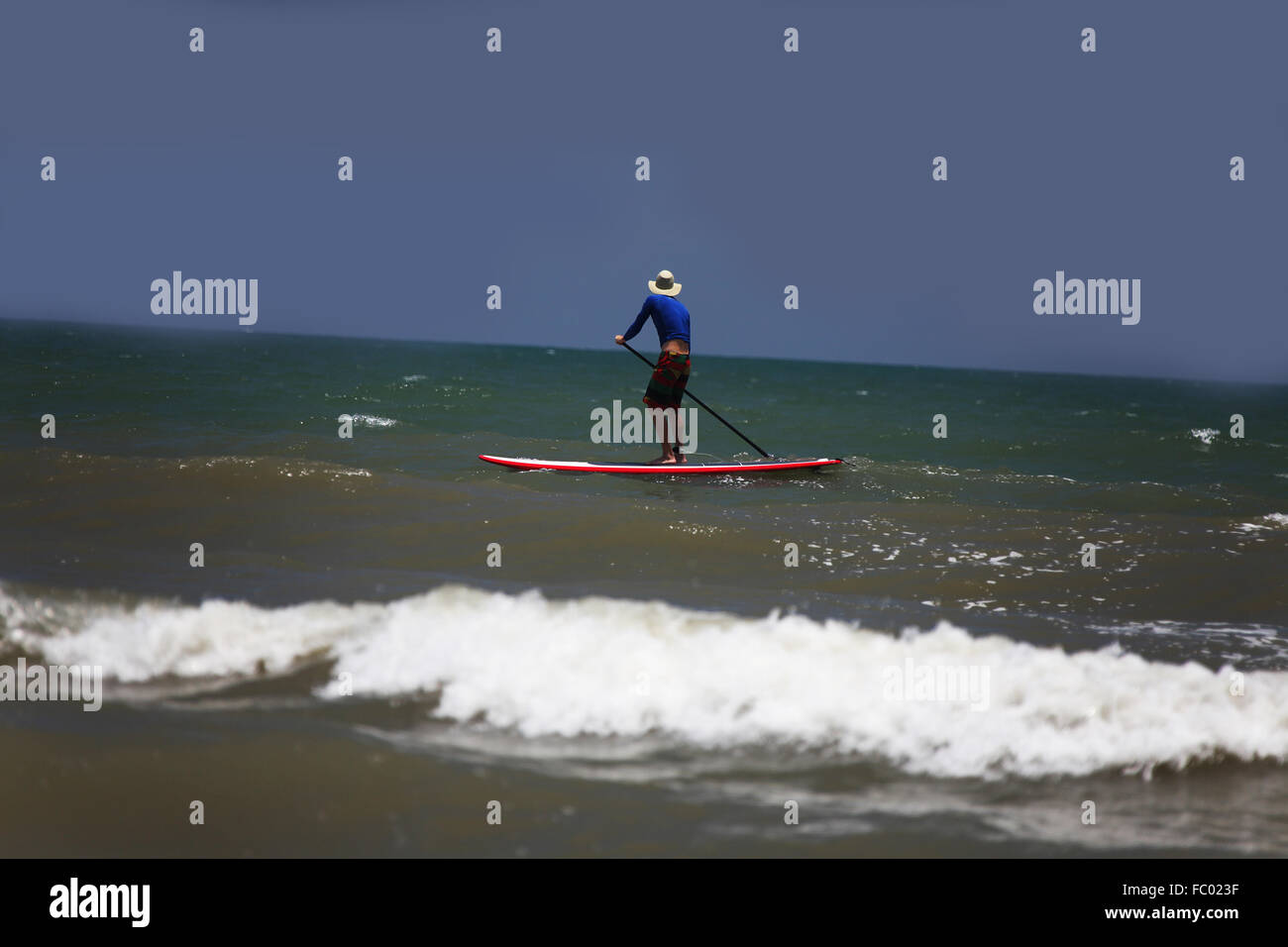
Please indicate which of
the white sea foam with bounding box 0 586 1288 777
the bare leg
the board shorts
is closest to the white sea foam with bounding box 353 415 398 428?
the bare leg

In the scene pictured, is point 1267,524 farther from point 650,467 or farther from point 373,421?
point 373,421

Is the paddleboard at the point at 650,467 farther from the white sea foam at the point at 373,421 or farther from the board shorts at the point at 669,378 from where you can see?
the white sea foam at the point at 373,421

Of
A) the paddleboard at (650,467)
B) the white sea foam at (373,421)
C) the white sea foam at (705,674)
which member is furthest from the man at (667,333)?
the white sea foam at (373,421)

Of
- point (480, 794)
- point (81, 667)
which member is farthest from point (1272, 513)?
point (81, 667)

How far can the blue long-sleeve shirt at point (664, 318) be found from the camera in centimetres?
1193

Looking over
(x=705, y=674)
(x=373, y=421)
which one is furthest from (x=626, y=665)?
(x=373, y=421)

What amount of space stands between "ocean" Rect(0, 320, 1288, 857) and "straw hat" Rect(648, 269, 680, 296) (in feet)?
7.50

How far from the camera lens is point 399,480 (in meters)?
11.2

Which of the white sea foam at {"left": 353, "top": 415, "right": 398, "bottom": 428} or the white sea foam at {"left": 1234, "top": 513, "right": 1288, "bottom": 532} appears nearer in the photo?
the white sea foam at {"left": 1234, "top": 513, "right": 1288, "bottom": 532}

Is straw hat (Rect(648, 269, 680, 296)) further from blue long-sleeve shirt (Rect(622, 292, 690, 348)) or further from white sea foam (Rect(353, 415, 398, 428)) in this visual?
white sea foam (Rect(353, 415, 398, 428))

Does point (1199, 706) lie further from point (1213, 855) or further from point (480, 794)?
point (480, 794)

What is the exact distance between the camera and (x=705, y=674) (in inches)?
208

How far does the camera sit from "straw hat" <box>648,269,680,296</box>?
11891 mm
